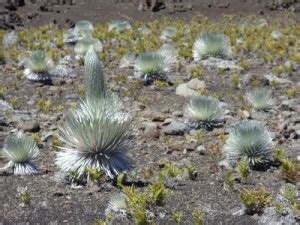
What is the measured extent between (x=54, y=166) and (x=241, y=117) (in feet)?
9.22

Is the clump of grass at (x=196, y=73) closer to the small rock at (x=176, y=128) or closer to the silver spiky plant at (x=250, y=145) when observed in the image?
the small rock at (x=176, y=128)

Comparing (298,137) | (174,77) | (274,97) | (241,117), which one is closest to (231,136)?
(298,137)

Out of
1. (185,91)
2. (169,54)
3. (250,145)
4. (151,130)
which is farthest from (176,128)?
(169,54)

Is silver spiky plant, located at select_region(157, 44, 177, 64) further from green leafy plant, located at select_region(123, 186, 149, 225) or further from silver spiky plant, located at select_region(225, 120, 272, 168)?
green leafy plant, located at select_region(123, 186, 149, 225)

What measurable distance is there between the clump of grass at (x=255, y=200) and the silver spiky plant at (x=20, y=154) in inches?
84.5

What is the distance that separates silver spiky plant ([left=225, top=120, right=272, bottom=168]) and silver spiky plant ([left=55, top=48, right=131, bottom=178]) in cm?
112

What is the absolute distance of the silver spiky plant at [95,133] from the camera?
5.25 m

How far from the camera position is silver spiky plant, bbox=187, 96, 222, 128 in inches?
281

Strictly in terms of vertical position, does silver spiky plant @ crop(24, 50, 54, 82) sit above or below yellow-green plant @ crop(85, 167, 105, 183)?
below

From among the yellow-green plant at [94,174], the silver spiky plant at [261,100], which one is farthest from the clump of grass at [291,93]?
the yellow-green plant at [94,174]

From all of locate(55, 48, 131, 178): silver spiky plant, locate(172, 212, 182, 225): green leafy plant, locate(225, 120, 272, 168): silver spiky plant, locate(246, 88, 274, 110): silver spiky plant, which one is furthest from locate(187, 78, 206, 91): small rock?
locate(172, 212, 182, 225): green leafy plant

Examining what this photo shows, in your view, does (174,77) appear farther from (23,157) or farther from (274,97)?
(23,157)

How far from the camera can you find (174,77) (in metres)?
9.80

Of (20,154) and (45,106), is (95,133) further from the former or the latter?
(45,106)
